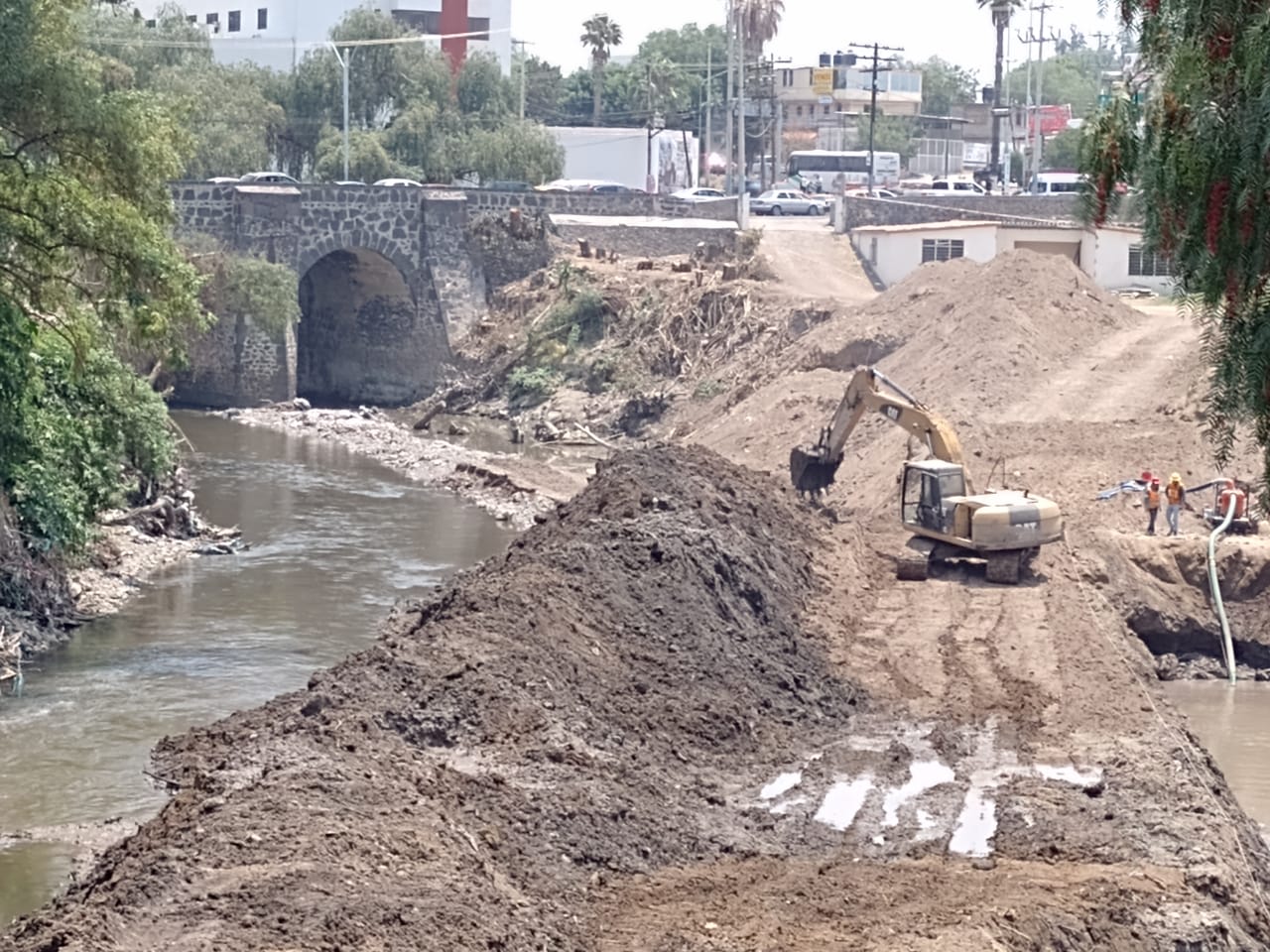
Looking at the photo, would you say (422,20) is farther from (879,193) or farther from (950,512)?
(950,512)

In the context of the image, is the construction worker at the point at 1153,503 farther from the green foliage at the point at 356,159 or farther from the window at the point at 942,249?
the green foliage at the point at 356,159

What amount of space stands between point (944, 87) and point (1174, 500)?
106478mm

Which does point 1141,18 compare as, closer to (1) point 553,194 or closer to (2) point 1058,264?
(2) point 1058,264

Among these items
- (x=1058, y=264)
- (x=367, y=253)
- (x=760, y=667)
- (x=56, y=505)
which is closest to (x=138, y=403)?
(x=56, y=505)

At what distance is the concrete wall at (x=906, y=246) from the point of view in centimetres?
5475

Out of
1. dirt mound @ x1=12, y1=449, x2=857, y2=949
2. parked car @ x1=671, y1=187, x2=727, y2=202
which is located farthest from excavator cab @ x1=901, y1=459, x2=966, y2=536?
parked car @ x1=671, y1=187, x2=727, y2=202

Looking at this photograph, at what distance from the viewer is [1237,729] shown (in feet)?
79.8

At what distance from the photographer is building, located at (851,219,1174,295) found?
2112 inches

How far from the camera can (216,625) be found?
26.5 m

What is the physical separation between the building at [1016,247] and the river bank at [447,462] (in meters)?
14.5

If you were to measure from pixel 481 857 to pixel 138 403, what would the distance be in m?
16.6

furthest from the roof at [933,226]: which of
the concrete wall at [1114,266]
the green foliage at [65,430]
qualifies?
the green foliage at [65,430]

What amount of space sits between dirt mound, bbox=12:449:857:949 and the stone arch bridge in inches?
1083

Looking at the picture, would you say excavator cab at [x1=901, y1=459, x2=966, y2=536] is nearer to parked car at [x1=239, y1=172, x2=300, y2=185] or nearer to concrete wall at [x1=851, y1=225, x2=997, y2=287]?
concrete wall at [x1=851, y1=225, x2=997, y2=287]
